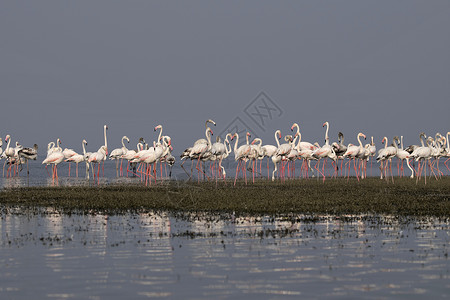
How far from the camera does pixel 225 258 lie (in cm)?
1161

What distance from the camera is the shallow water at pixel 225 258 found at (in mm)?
9250

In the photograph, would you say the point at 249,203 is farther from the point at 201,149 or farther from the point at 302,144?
the point at 302,144

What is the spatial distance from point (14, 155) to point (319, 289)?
Answer: 4440 centimetres

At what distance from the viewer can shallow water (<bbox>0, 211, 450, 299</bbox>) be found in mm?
9250

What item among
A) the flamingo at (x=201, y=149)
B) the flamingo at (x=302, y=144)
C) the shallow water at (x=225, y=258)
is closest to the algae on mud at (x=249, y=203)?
the shallow water at (x=225, y=258)

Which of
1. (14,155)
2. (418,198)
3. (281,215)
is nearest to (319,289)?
(281,215)

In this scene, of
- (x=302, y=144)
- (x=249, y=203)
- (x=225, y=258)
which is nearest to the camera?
(x=225, y=258)

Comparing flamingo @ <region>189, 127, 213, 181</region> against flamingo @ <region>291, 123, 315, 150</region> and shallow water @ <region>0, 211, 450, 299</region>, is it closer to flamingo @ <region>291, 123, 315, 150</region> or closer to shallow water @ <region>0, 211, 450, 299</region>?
flamingo @ <region>291, 123, 315, 150</region>

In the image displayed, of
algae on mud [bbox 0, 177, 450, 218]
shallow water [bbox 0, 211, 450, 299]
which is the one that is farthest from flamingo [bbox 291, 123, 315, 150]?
shallow water [bbox 0, 211, 450, 299]

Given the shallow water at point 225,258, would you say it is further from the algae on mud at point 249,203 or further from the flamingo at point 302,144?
the flamingo at point 302,144

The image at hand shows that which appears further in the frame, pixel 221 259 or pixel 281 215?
pixel 281 215

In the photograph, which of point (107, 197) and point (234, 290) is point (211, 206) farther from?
point (234, 290)

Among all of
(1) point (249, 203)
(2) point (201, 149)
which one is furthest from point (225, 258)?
(2) point (201, 149)

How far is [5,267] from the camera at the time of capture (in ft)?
35.8
